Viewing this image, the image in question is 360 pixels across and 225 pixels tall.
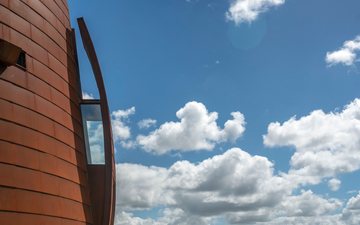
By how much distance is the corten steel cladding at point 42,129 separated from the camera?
68.6 feet

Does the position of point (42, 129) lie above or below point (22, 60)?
below

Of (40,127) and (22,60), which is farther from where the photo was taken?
(22,60)

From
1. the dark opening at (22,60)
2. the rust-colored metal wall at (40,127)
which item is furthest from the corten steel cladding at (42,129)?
the dark opening at (22,60)

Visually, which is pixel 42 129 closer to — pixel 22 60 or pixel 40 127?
pixel 40 127

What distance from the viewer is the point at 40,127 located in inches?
922

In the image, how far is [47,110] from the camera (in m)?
24.5

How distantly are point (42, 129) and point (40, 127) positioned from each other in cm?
18

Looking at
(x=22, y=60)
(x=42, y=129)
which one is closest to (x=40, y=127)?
(x=42, y=129)

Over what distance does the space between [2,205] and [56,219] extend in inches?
157

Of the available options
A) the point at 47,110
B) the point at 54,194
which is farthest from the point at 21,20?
the point at 54,194

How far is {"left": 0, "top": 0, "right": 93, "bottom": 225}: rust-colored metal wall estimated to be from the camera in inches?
822

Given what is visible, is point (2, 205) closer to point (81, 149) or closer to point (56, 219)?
point (56, 219)

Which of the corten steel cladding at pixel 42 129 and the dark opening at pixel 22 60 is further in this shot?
the dark opening at pixel 22 60

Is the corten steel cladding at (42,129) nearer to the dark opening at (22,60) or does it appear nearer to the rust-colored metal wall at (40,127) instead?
the rust-colored metal wall at (40,127)
